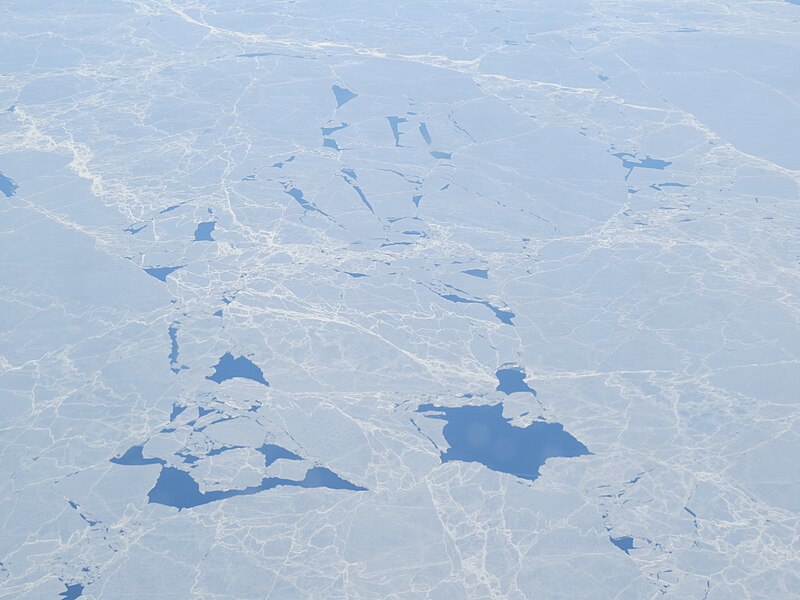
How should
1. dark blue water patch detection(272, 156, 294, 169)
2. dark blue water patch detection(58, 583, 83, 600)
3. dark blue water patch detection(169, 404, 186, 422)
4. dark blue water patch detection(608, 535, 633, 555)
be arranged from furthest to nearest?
dark blue water patch detection(272, 156, 294, 169) < dark blue water patch detection(169, 404, 186, 422) < dark blue water patch detection(608, 535, 633, 555) < dark blue water patch detection(58, 583, 83, 600)

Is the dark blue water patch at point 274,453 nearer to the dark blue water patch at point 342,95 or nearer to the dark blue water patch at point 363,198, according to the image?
the dark blue water patch at point 363,198

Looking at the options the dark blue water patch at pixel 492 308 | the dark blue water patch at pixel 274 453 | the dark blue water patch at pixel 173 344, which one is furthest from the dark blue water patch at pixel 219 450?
the dark blue water patch at pixel 492 308

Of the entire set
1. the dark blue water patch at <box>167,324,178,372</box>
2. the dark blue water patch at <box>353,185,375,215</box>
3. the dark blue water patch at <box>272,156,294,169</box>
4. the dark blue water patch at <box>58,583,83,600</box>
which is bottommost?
the dark blue water patch at <box>58,583,83,600</box>

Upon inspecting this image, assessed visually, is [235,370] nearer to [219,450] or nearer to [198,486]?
[219,450]

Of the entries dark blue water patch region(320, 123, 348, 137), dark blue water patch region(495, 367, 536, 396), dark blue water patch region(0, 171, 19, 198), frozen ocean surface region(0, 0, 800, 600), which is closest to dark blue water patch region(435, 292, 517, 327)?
frozen ocean surface region(0, 0, 800, 600)

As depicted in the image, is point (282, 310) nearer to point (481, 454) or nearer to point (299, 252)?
point (299, 252)

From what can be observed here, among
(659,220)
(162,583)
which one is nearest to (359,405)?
(162,583)

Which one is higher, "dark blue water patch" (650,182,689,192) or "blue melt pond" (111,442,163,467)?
"dark blue water patch" (650,182,689,192)

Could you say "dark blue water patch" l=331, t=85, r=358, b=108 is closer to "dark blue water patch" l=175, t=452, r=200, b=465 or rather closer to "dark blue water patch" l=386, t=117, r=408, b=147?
"dark blue water patch" l=386, t=117, r=408, b=147
